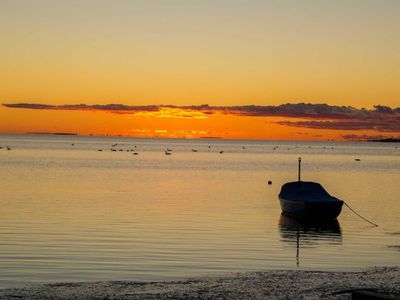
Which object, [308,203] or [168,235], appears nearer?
[168,235]

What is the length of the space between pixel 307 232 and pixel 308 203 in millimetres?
4968

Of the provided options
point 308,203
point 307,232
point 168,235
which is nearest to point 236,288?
point 168,235

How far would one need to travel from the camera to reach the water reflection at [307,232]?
1355 inches

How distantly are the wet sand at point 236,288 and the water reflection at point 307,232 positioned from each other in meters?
6.38

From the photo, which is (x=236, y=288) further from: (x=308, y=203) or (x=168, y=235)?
(x=308, y=203)

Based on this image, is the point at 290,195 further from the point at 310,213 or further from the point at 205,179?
the point at 205,179

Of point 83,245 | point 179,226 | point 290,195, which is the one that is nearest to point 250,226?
point 179,226

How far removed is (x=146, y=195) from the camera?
2413 inches

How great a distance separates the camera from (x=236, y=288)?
805 inches

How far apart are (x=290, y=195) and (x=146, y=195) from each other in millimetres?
17713

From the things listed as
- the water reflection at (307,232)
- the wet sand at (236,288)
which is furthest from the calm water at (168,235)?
the wet sand at (236,288)

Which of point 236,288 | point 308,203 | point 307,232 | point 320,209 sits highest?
point 236,288

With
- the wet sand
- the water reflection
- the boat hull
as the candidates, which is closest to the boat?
the boat hull

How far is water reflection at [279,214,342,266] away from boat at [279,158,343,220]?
439 mm
